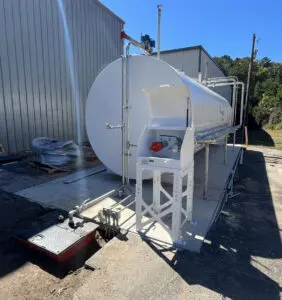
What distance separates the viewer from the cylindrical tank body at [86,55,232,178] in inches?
137

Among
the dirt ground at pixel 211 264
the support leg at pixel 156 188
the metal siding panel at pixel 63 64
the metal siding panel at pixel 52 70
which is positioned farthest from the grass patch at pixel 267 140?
the metal siding panel at pixel 52 70

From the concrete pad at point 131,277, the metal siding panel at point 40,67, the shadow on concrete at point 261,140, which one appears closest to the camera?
the concrete pad at point 131,277

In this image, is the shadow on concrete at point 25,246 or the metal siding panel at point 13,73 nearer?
the shadow on concrete at point 25,246

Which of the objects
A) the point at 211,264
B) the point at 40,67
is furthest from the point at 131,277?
the point at 40,67

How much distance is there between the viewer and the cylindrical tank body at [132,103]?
11.5ft

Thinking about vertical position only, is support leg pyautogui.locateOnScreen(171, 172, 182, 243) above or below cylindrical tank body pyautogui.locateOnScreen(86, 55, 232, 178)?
below

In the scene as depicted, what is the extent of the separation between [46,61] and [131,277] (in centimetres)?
696

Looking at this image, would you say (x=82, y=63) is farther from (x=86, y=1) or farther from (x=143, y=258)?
(x=143, y=258)

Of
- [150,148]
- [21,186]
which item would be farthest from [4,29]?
[150,148]

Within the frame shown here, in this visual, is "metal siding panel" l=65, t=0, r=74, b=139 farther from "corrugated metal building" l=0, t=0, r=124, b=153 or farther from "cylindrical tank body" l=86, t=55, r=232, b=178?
"cylindrical tank body" l=86, t=55, r=232, b=178

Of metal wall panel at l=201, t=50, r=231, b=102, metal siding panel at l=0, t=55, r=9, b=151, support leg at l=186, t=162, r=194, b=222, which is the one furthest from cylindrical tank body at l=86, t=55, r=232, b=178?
metal wall panel at l=201, t=50, r=231, b=102

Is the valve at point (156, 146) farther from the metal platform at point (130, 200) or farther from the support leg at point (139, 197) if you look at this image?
the metal platform at point (130, 200)

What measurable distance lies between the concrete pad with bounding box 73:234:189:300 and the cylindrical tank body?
6.16 feet

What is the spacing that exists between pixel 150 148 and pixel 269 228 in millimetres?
1842
